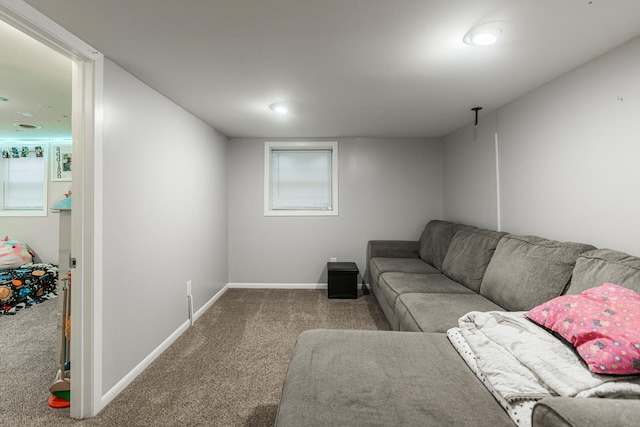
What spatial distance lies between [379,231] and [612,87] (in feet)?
9.88

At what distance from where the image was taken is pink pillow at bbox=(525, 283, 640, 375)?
3.45ft

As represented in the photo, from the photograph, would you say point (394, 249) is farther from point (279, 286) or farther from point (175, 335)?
point (175, 335)

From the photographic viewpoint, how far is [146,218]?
92.6 inches

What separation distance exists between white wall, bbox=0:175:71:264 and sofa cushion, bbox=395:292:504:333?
5.44 m

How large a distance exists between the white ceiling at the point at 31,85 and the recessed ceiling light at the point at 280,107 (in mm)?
1607

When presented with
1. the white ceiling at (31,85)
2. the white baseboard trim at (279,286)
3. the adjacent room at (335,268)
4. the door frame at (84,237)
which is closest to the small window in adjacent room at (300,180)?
the adjacent room at (335,268)

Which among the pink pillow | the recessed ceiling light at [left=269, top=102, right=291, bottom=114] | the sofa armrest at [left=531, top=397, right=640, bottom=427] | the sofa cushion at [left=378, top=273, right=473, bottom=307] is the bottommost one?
the sofa cushion at [left=378, top=273, right=473, bottom=307]

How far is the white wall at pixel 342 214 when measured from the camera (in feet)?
14.7

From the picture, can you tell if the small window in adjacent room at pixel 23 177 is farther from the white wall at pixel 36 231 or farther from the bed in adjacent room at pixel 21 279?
the bed in adjacent room at pixel 21 279

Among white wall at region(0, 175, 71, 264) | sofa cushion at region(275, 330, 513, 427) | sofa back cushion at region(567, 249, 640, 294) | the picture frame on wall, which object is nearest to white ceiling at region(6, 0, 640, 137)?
sofa back cushion at region(567, 249, 640, 294)

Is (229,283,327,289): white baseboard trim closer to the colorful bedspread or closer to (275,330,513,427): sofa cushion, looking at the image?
the colorful bedspread

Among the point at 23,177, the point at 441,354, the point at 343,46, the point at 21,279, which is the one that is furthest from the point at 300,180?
the point at 23,177

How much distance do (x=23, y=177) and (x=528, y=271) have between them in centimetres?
698

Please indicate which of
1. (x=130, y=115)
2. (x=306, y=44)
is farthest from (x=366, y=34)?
(x=130, y=115)
